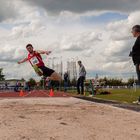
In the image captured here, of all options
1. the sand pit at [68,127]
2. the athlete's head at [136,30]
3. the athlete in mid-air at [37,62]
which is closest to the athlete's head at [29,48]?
the athlete in mid-air at [37,62]

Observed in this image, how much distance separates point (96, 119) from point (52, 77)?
6219 mm

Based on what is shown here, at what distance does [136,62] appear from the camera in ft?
39.5

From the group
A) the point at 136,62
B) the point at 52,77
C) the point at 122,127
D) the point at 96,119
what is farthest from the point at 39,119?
the point at 52,77

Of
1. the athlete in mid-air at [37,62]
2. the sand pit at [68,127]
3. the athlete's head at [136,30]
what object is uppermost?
the athlete's head at [136,30]

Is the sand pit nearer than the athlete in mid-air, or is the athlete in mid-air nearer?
the sand pit

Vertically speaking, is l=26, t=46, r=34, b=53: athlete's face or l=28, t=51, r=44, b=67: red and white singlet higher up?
l=26, t=46, r=34, b=53: athlete's face

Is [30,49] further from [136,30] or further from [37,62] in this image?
[136,30]

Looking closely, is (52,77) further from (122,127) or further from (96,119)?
(122,127)

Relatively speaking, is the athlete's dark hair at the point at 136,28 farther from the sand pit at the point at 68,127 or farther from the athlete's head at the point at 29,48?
the athlete's head at the point at 29,48

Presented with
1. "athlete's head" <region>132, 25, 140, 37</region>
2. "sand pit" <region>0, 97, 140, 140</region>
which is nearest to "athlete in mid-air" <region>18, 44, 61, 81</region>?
"athlete's head" <region>132, 25, 140, 37</region>

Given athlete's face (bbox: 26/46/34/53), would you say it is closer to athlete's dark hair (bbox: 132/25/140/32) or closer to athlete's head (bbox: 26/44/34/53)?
athlete's head (bbox: 26/44/34/53)


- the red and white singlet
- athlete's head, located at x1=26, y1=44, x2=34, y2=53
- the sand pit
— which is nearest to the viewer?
the sand pit

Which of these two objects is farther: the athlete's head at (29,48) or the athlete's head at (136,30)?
the athlete's head at (29,48)

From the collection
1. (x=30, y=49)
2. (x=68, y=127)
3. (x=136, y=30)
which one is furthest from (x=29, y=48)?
(x=68, y=127)
